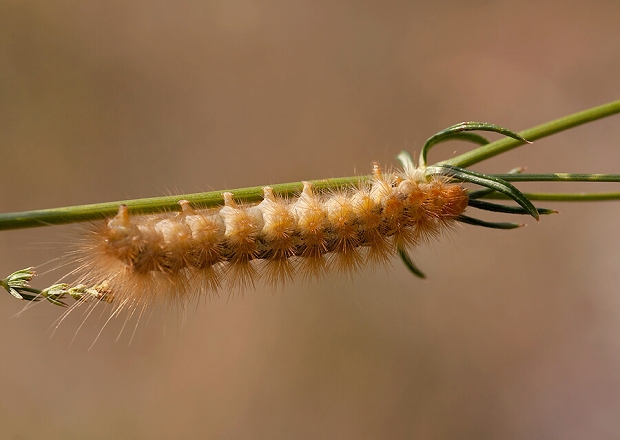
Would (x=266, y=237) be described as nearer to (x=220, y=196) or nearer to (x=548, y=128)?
(x=220, y=196)

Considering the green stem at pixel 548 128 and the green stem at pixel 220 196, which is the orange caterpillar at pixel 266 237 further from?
the green stem at pixel 548 128

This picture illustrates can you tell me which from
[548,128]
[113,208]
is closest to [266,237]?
[113,208]

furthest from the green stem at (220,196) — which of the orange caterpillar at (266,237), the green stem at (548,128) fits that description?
the orange caterpillar at (266,237)

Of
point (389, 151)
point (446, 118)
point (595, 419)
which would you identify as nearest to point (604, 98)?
point (446, 118)

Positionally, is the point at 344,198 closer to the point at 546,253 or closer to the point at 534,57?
the point at 546,253

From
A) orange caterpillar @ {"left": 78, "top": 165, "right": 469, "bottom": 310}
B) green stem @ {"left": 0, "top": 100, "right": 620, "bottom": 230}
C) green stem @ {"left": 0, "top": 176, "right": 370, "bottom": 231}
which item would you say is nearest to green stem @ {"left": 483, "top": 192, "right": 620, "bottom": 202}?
green stem @ {"left": 0, "top": 100, "right": 620, "bottom": 230}

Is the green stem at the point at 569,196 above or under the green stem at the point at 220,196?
under

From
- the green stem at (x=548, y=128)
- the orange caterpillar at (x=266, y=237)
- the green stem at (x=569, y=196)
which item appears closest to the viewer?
the green stem at (x=548, y=128)

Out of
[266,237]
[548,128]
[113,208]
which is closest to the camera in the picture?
[113,208]
